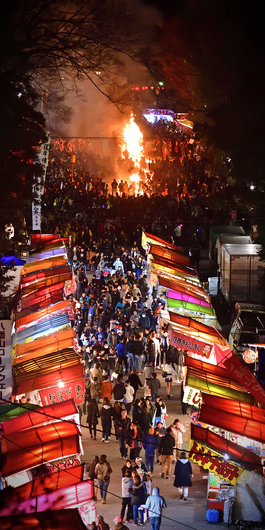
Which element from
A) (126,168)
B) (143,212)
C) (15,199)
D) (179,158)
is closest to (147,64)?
(126,168)

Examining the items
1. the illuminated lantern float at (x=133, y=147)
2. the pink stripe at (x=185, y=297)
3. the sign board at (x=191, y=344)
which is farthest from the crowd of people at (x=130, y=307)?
the illuminated lantern float at (x=133, y=147)

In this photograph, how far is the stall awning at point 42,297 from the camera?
1773cm

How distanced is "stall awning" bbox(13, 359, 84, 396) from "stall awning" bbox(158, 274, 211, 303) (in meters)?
6.35

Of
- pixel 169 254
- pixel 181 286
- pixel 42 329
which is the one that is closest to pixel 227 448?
pixel 42 329

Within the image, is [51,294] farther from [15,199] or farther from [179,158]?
[179,158]

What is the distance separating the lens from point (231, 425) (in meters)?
10.7

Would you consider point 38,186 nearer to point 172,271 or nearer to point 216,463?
point 172,271

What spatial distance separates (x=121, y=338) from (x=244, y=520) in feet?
24.4

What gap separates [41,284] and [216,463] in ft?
33.5

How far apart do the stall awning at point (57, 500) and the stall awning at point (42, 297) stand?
8.82 metres

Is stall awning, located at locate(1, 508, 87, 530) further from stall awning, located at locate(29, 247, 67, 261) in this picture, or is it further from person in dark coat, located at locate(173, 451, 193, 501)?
stall awning, located at locate(29, 247, 67, 261)

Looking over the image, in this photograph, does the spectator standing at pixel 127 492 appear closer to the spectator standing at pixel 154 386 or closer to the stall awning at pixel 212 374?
the stall awning at pixel 212 374

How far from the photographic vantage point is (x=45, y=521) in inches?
299

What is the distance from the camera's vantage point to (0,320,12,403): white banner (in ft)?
38.5
